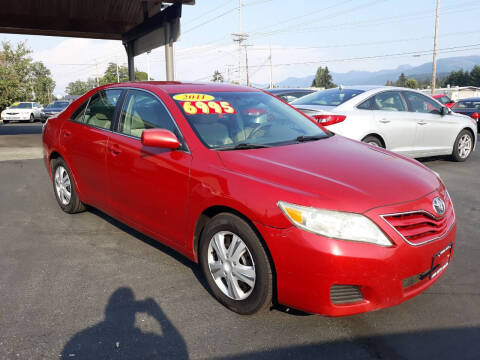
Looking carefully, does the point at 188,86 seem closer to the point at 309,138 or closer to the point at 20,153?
the point at 309,138

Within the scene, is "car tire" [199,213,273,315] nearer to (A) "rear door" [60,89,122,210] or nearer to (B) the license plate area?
(B) the license plate area

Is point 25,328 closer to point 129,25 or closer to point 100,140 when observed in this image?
point 100,140

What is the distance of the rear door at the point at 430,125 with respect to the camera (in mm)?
7930

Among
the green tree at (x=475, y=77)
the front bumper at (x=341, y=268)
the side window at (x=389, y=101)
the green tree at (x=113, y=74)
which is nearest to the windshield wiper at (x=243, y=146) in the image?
the front bumper at (x=341, y=268)

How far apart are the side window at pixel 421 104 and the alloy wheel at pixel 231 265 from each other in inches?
240

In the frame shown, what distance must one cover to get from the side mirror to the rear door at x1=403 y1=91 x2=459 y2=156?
5826mm

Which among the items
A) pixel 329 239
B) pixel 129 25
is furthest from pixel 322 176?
pixel 129 25

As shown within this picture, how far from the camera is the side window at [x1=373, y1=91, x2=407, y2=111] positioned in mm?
7520

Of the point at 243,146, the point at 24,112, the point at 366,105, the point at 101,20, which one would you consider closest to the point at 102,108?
the point at 243,146

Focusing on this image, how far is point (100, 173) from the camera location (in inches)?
167

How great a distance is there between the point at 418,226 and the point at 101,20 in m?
14.7

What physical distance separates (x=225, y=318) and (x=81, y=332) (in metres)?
0.91

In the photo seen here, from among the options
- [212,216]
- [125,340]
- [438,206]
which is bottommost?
[125,340]

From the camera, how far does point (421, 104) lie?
8094 mm
